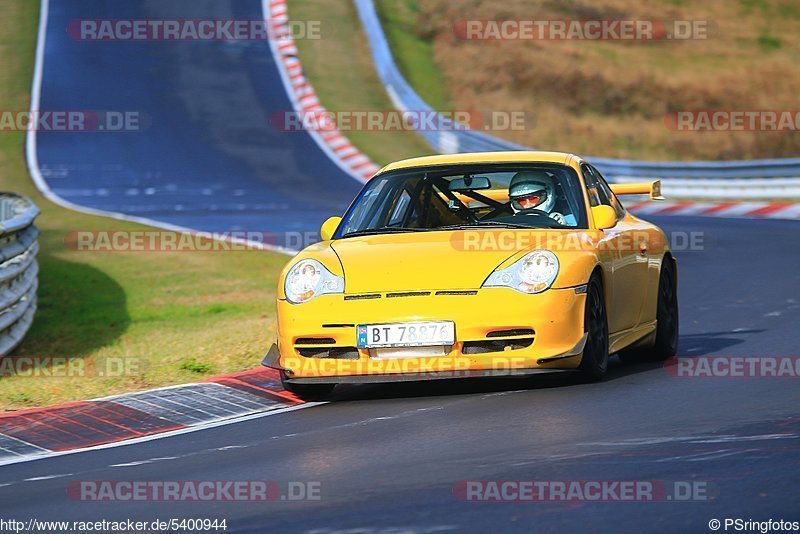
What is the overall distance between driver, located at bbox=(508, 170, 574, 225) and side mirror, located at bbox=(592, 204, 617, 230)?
290 mm

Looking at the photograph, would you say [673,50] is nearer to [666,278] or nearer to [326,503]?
[666,278]

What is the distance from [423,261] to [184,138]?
22.9 meters

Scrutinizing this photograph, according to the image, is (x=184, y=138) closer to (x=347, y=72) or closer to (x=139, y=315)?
(x=347, y=72)

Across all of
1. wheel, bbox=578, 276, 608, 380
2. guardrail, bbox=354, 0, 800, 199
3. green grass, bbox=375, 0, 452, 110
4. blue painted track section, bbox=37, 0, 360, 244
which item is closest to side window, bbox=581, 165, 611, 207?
A: wheel, bbox=578, 276, 608, 380

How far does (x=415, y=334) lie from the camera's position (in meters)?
7.79

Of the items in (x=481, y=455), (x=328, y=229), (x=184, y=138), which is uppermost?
(x=184, y=138)

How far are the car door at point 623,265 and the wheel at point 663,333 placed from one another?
0.38m

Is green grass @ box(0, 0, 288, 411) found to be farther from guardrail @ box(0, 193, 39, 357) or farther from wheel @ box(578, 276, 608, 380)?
wheel @ box(578, 276, 608, 380)

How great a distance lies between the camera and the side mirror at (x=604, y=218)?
8641mm

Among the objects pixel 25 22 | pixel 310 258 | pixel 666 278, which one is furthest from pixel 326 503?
pixel 25 22

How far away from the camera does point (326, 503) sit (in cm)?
553

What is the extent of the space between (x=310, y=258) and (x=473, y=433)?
6.30 ft

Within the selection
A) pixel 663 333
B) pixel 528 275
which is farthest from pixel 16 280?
pixel 528 275

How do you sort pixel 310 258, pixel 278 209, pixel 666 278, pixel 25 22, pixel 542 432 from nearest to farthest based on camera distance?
pixel 542 432
pixel 310 258
pixel 666 278
pixel 278 209
pixel 25 22
